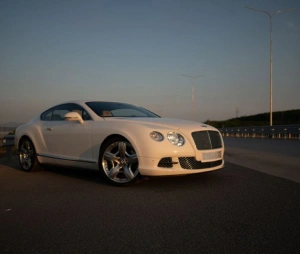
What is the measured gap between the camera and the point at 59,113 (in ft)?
21.7

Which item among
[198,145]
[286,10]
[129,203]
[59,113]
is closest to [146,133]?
[198,145]

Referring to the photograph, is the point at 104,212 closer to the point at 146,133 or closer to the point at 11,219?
the point at 11,219

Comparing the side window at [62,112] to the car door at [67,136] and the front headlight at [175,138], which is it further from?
the front headlight at [175,138]

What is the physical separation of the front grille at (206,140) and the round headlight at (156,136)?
54cm

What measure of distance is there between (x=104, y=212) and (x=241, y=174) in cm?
324

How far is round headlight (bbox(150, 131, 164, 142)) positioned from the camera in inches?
186

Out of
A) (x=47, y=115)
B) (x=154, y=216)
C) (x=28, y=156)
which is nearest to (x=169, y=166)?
(x=154, y=216)

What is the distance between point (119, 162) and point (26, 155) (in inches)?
117

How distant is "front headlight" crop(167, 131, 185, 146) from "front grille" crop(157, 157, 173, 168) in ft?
0.81

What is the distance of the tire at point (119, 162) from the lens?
4.87 m

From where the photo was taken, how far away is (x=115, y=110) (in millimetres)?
6090

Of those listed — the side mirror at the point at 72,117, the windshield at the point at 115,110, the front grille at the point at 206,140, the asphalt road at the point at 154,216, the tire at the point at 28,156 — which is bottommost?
the asphalt road at the point at 154,216

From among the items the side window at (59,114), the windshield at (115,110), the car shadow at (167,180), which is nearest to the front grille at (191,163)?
the car shadow at (167,180)

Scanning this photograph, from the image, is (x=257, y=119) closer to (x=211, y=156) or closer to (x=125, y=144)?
(x=211, y=156)
